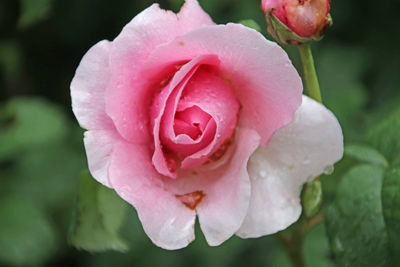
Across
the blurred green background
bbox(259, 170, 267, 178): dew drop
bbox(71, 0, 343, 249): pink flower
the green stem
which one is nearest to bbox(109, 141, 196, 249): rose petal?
bbox(71, 0, 343, 249): pink flower

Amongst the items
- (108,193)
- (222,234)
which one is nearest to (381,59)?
(108,193)

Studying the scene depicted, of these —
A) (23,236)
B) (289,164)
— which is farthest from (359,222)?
(23,236)

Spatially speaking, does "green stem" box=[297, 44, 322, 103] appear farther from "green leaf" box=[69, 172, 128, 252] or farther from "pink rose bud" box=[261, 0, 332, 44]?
"green leaf" box=[69, 172, 128, 252]

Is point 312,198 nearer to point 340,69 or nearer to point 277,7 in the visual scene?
point 277,7

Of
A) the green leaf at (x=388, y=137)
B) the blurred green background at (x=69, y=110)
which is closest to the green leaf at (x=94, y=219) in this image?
the green leaf at (x=388, y=137)

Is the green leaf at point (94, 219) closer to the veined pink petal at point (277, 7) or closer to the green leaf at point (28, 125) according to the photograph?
the veined pink petal at point (277, 7)

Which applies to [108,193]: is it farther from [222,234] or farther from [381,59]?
[381,59]
